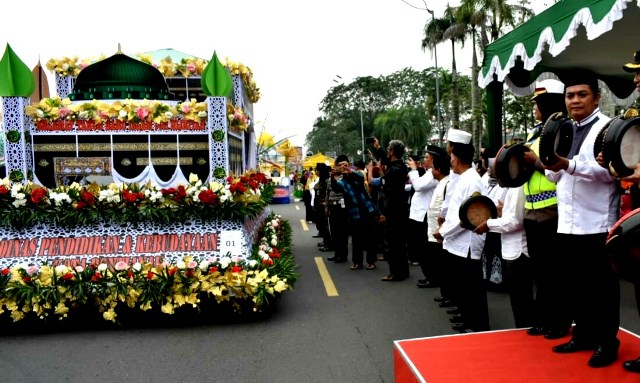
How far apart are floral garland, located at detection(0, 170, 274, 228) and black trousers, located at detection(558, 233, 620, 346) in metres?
3.47

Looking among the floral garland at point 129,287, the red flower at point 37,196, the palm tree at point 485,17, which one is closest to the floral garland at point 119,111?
the red flower at point 37,196

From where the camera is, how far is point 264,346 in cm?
487

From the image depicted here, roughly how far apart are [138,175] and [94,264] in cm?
157

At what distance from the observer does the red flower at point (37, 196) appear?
18.3 ft

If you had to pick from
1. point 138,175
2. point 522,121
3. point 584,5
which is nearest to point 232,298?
point 138,175

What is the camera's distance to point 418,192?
7195 mm

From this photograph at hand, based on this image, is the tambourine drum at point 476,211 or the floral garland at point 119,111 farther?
the floral garland at point 119,111

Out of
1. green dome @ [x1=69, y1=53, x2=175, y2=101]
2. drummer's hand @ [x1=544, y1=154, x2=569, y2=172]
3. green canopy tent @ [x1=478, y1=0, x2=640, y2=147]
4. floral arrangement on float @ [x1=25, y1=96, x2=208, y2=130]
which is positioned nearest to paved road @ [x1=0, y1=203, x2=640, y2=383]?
drummer's hand @ [x1=544, y1=154, x2=569, y2=172]

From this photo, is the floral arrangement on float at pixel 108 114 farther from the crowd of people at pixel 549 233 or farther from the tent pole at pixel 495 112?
the tent pole at pixel 495 112

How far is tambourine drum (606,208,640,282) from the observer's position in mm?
2072

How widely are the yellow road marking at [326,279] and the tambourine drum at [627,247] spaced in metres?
4.91

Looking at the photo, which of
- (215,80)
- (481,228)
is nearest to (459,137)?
(481,228)

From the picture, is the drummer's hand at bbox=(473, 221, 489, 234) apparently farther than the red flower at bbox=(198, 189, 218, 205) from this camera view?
No

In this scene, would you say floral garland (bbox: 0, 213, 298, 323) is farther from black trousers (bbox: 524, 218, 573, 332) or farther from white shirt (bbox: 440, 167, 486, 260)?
black trousers (bbox: 524, 218, 573, 332)
